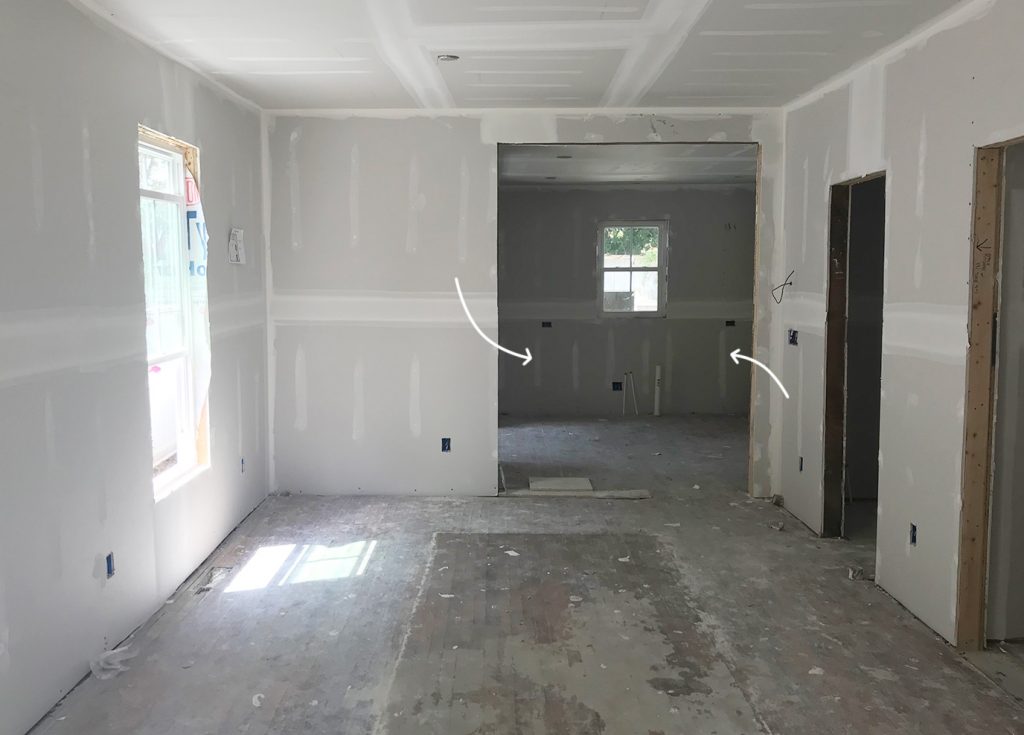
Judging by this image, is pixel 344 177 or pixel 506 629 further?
pixel 344 177

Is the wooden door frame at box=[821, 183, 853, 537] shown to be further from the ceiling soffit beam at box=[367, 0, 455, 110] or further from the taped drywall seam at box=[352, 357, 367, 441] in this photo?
the taped drywall seam at box=[352, 357, 367, 441]

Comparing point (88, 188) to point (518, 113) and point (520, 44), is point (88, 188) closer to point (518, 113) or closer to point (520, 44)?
point (520, 44)

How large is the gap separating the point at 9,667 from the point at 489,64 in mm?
3289

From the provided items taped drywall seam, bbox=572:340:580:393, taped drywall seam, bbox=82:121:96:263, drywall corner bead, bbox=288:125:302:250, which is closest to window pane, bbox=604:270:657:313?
taped drywall seam, bbox=572:340:580:393

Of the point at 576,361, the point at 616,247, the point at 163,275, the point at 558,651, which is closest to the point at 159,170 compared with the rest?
the point at 163,275

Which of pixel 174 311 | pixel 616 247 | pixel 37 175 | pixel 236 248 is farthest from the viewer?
pixel 616 247

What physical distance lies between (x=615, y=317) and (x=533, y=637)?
609cm

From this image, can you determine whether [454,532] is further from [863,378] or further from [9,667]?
[863,378]

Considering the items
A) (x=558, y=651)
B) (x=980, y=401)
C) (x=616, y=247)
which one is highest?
(x=616, y=247)

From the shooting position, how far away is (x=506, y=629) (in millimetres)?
3396

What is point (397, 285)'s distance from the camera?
5434 mm

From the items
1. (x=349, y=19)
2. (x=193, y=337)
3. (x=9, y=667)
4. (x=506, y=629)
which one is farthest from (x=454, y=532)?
(x=349, y=19)

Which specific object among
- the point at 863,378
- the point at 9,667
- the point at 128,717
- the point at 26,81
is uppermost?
the point at 26,81

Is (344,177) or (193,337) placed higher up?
(344,177)
